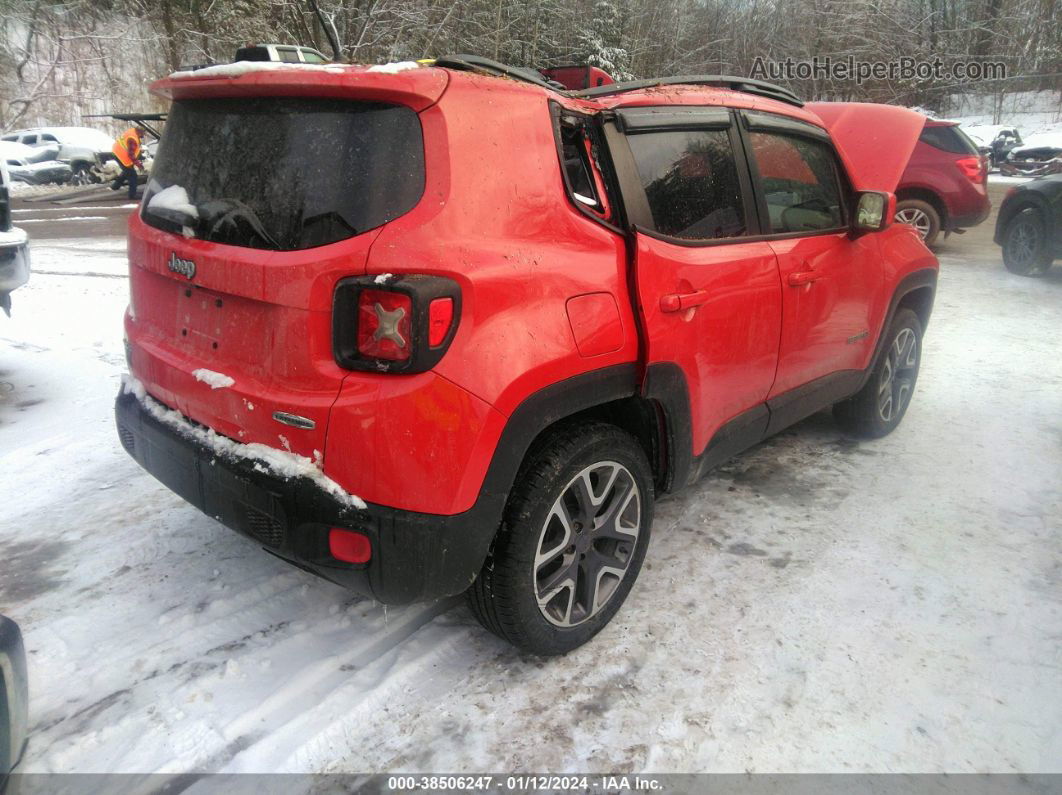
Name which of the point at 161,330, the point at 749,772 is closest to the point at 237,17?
the point at 161,330

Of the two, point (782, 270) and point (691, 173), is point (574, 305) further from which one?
point (782, 270)

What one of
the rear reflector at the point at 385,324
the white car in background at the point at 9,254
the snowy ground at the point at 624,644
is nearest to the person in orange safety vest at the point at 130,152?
the white car in background at the point at 9,254

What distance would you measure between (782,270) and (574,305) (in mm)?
1316

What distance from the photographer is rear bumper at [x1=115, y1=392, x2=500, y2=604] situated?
2033mm

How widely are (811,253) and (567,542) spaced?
1871 mm

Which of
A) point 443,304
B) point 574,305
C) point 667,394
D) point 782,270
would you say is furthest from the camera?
point 782,270

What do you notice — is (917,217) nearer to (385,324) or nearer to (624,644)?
(624,644)

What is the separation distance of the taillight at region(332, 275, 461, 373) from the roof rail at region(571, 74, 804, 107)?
3.82 feet

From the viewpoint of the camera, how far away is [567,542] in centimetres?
246

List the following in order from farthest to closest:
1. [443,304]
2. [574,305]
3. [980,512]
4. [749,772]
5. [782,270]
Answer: [980,512] < [782,270] < [574,305] < [749,772] < [443,304]

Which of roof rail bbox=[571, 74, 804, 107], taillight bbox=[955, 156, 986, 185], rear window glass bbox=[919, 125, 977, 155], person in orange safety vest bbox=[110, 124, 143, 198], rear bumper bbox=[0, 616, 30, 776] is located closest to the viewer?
rear bumper bbox=[0, 616, 30, 776]

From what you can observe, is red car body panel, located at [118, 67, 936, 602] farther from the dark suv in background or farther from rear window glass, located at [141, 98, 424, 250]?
the dark suv in background

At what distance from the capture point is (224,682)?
2377 millimetres

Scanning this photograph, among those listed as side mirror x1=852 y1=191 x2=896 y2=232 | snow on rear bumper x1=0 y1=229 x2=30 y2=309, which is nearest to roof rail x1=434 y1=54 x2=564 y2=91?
side mirror x1=852 y1=191 x2=896 y2=232
